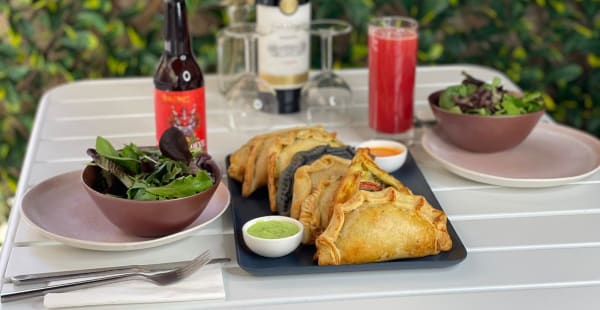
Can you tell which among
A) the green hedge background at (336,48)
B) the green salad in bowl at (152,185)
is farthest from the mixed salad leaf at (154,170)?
the green hedge background at (336,48)

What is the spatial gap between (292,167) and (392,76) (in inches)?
16.6

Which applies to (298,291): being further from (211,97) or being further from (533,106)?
(211,97)

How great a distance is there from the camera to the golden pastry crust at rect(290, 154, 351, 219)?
4.09 ft

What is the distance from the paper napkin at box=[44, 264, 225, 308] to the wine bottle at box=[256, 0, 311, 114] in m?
0.71

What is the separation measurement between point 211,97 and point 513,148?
0.71m

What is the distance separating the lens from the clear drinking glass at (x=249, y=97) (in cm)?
177

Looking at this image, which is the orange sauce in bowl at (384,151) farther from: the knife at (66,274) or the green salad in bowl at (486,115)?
the knife at (66,274)

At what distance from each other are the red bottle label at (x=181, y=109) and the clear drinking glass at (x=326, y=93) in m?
0.35

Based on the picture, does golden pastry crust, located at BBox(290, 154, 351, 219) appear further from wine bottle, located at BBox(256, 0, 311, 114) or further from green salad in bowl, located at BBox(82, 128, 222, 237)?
wine bottle, located at BBox(256, 0, 311, 114)

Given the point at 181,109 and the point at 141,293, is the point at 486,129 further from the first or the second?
the point at 141,293

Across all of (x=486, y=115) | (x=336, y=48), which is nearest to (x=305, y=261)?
(x=486, y=115)

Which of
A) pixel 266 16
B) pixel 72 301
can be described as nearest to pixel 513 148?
pixel 266 16

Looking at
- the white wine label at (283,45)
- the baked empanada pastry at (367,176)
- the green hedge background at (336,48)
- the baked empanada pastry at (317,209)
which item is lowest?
the green hedge background at (336,48)

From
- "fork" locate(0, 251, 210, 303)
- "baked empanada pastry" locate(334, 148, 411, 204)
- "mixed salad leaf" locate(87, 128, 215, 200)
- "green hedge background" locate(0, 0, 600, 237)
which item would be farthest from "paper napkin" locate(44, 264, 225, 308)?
"green hedge background" locate(0, 0, 600, 237)
